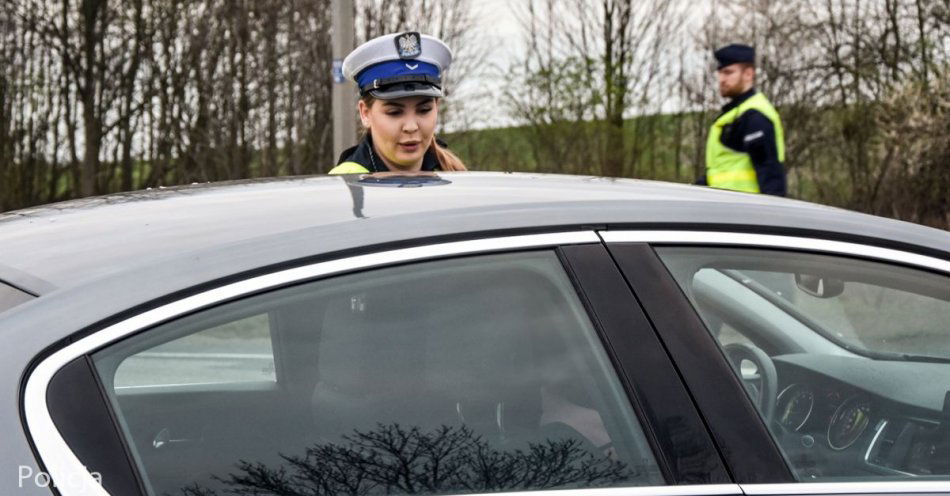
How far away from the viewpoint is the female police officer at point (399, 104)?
390 centimetres

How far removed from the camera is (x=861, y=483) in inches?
78.6

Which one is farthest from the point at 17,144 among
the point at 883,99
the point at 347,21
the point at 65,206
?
the point at 65,206

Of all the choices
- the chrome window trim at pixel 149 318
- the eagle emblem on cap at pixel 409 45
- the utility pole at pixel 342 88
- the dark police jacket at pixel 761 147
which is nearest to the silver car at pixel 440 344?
the chrome window trim at pixel 149 318

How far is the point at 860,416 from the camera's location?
2.22 meters

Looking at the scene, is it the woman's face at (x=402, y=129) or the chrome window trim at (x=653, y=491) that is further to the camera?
the woman's face at (x=402, y=129)

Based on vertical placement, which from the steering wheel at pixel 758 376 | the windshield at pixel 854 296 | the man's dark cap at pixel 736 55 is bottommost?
the steering wheel at pixel 758 376

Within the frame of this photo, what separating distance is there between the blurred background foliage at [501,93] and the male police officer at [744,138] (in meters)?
8.87

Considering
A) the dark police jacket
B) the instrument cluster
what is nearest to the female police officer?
A: the instrument cluster

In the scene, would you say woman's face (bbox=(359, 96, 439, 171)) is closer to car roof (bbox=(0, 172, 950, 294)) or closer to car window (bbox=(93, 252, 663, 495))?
car roof (bbox=(0, 172, 950, 294))

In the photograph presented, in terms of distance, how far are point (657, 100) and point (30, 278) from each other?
55.6 feet

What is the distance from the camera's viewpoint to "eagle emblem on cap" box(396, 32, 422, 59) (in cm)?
413

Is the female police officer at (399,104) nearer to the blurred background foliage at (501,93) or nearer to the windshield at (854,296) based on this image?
the windshield at (854,296)

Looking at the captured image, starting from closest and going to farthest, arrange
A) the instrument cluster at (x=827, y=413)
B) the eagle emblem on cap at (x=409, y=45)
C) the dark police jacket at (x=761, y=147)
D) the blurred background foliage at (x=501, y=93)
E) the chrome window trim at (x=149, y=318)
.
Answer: the chrome window trim at (x=149, y=318)
the instrument cluster at (x=827, y=413)
the eagle emblem on cap at (x=409, y=45)
the dark police jacket at (x=761, y=147)
the blurred background foliage at (x=501, y=93)

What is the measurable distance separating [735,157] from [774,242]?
5.42 m
